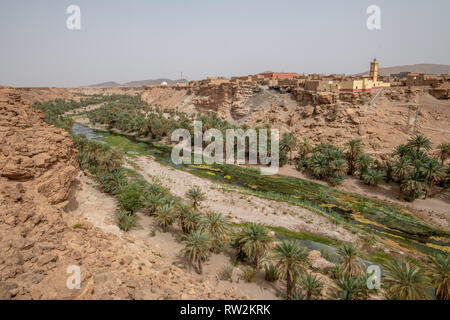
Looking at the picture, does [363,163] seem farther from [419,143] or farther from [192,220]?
[192,220]

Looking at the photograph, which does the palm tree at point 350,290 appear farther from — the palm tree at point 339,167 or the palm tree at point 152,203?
the palm tree at point 339,167

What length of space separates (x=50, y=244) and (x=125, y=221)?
1024 cm

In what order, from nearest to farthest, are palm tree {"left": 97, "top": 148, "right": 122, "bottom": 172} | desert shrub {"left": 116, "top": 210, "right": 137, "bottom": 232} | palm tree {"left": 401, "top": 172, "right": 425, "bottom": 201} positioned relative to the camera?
desert shrub {"left": 116, "top": 210, "right": 137, "bottom": 232} → palm tree {"left": 401, "top": 172, "right": 425, "bottom": 201} → palm tree {"left": 97, "top": 148, "right": 122, "bottom": 172}

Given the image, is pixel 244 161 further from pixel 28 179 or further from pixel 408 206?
pixel 28 179

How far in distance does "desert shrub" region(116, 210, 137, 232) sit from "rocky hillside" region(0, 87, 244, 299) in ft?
10.0

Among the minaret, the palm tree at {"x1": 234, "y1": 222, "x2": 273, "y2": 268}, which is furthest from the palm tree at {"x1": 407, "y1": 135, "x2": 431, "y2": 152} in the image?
the palm tree at {"x1": 234, "y1": 222, "x2": 273, "y2": 268}

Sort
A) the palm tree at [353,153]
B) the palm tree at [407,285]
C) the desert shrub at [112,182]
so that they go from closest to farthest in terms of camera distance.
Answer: the palm tree at [407,285], the desert shrub at [112,182], the palm tree at [353,153]

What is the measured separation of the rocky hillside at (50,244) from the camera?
30.9 feet

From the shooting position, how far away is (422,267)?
2008 centimetres

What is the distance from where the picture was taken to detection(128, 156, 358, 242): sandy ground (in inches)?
1009

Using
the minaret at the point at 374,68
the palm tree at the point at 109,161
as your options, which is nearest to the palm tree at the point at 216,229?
the palm tree at the point at 109,161

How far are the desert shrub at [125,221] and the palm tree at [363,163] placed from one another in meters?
32.0

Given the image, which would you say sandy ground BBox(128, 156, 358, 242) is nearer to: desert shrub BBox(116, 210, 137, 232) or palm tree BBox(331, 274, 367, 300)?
desert shrub BBox(116, 210, 137, 232)
